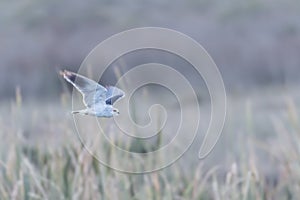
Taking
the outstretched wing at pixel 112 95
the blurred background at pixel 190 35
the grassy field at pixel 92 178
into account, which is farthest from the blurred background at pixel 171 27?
the outstretched wing at pixel 112 95

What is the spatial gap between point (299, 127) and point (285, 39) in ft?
18.4

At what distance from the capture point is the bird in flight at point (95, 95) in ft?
6.53

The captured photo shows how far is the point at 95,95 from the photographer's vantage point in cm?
201

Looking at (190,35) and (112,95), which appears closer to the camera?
(112,95)

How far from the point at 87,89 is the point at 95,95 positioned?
2 centimetres

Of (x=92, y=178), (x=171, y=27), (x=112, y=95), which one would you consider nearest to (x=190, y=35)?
(x=171, y=27)

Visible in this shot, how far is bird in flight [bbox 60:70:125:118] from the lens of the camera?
1.99 meters

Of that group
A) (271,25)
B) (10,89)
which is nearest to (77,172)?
(10,89)

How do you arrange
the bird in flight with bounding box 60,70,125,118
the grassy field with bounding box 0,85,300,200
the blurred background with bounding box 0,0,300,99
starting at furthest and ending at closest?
the blurred background with bounding box 0,0,300,99 < the grassy field with bounding box 0,85,300,200 < the bird in flight with bounding box 60,70,125,118

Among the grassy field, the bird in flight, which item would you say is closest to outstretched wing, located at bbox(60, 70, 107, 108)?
the bird in flight

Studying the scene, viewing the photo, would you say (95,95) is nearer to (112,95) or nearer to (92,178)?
(112,95)

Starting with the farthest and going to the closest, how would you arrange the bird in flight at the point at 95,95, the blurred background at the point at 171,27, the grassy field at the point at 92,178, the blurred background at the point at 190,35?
the blurred background at the point at 171,27 → the blurred background at the point at 190,35 → the grassy field at the point at 92,178 → the bird in flight at the point at 95,95

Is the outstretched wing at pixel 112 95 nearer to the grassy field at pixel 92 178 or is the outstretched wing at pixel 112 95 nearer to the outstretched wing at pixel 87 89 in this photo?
the outstretched wing at pixel 87 89

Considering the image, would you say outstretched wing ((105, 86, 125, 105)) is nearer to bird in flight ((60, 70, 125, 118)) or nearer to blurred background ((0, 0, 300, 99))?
bird in flight ((60, 70, 125, 118))
